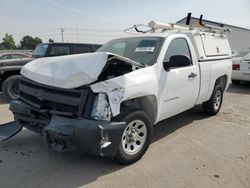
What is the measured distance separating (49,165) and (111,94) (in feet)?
4.61

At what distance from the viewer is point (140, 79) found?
3844mm

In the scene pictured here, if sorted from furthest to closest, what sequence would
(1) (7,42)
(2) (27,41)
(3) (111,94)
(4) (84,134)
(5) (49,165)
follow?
(2) (27,41) → (1) (7,42) → (5) (49,165) → (3) (111,94) → (4) (84,134)

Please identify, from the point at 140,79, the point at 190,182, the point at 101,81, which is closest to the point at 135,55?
the point at 140,79

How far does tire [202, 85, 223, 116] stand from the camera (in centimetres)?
626

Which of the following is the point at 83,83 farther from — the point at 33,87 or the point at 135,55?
the point at 135,55

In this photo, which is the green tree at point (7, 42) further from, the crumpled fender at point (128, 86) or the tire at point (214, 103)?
the crumpled fender at point (128, 86)

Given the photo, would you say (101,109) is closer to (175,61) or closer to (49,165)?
(49,165)

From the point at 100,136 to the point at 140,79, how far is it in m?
1.04

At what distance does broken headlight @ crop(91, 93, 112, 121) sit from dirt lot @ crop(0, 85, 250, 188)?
2.63 feet

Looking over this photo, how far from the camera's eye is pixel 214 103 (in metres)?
6.39

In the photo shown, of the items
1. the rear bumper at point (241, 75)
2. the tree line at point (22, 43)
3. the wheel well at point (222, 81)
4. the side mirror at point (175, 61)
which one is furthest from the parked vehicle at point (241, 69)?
the tree line at point (22, 43)

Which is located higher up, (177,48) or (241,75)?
(177,48)

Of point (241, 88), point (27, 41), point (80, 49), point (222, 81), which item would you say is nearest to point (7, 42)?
point (27, 41)

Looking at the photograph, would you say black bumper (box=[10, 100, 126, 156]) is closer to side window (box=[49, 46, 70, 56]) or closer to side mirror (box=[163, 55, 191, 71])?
side mirror (box=[163, 55, 191, 71])
